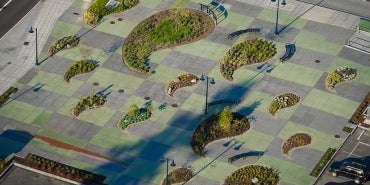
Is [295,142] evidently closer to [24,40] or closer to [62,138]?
[62,138]

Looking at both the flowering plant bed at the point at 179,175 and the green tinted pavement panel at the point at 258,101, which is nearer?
the flowering plant bed at the point at 179,175

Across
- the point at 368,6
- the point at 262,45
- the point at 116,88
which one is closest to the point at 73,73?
the point at 116,88

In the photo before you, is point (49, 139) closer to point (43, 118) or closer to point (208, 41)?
point (43, 118)

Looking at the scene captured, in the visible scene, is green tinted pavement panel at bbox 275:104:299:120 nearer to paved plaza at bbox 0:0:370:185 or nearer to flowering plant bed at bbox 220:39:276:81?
paved plaza at bbox 0:0:370:185

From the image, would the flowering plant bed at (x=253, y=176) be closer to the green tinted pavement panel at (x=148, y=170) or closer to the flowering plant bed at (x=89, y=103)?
the green tinted pavement panel at (x=148, y=170)

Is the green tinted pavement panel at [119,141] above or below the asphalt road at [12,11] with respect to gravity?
below

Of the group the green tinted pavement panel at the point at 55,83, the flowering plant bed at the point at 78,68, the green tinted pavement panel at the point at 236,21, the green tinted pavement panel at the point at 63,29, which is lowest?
the green tinted pavement panel at the point at 55,83

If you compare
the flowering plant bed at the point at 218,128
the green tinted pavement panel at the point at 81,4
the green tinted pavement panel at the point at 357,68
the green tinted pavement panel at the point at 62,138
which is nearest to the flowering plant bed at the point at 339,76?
the green tinted pavement panel at the point at 357,68

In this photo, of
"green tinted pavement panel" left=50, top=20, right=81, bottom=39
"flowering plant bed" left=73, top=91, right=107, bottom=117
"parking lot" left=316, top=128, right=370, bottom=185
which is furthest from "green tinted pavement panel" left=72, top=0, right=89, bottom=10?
"parking lot" left=316, top=128, right=370, bottom=185

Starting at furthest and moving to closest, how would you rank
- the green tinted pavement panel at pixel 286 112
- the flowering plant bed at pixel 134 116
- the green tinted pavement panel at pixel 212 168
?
the green tinted pavement panel at pixel 286 112 → the flowering plant bed at pixel 134 116 → the green tinted pavement panel at pixel 212 168
